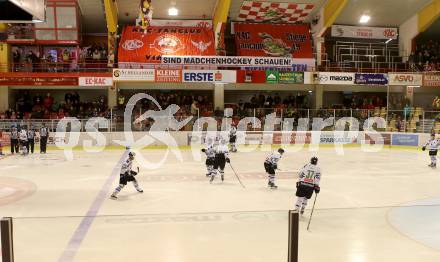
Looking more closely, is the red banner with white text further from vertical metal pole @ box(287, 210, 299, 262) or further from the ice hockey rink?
vertical metal pole @ box(287, 210, 299, 262)

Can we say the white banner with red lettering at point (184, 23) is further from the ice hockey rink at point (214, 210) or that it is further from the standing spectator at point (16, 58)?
the ice hockey rink at point (214, 210)

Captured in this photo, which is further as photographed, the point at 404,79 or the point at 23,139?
the point at 404,79

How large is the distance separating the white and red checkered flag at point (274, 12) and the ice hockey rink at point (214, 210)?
11775mm

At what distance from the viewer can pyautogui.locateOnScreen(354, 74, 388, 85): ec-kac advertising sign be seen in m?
26.1

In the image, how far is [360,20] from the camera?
1175 inches

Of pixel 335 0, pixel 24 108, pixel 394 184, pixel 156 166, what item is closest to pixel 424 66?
pixel 335 0

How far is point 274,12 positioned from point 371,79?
→ 7.68 m

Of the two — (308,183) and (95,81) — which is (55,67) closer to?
(95,81)

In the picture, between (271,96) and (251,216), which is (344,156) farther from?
(251,216)

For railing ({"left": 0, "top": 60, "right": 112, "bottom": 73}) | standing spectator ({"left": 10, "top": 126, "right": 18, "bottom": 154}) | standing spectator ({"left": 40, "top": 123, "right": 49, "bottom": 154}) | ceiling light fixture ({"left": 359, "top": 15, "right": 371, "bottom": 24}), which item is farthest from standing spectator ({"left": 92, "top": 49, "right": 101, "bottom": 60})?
ceiling light fixture ({"left": 359, "top": 15, "right": 371, "bottom": 24})

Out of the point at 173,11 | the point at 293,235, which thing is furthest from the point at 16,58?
the point at 293,235

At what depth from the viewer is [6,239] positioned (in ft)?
13.2

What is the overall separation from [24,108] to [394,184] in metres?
21.3

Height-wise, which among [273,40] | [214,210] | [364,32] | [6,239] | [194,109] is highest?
[364,32]
